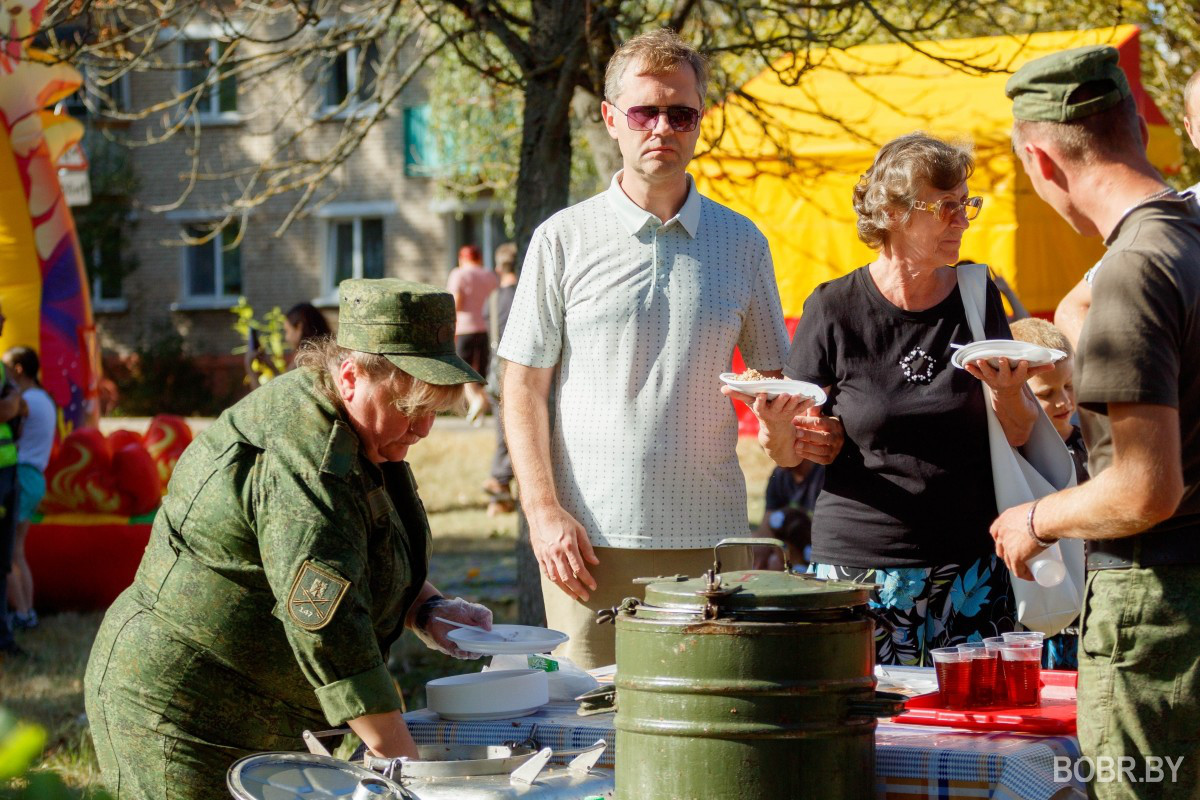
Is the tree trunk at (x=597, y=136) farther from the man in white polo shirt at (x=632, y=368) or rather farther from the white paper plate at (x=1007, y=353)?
the white paper plate at (x=1007, y=353)

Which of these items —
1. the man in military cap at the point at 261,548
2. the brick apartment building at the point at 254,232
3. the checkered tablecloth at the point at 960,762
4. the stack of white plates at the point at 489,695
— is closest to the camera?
the checkered tablecloth at the point at 960,762

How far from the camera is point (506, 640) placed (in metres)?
2.69

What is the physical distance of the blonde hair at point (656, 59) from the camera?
332 centimetres

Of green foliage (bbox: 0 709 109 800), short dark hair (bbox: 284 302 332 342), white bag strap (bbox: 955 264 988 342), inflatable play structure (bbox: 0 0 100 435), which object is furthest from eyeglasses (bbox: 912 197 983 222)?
inflatable play structure (bbox: 0 0 100 435)

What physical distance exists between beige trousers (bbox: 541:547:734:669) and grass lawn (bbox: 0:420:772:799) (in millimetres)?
1143

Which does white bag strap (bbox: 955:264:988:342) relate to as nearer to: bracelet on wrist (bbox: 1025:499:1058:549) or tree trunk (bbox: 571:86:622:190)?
bracelet on wrist (bbox: 1025:499:1058:549)

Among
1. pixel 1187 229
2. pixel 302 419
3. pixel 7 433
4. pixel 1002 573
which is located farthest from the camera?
pixel 7 433

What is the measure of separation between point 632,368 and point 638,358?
1.1 inches

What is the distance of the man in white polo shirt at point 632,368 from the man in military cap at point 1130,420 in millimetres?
1183

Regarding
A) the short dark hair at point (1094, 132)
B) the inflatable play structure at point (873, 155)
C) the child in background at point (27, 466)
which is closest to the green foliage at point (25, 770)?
the short dark hair at point (1094, 132)

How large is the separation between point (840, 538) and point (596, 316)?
0.79 metres

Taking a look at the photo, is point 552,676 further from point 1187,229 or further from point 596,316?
point 1187,229

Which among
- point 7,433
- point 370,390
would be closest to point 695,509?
point 370,390

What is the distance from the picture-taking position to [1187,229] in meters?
2.06
